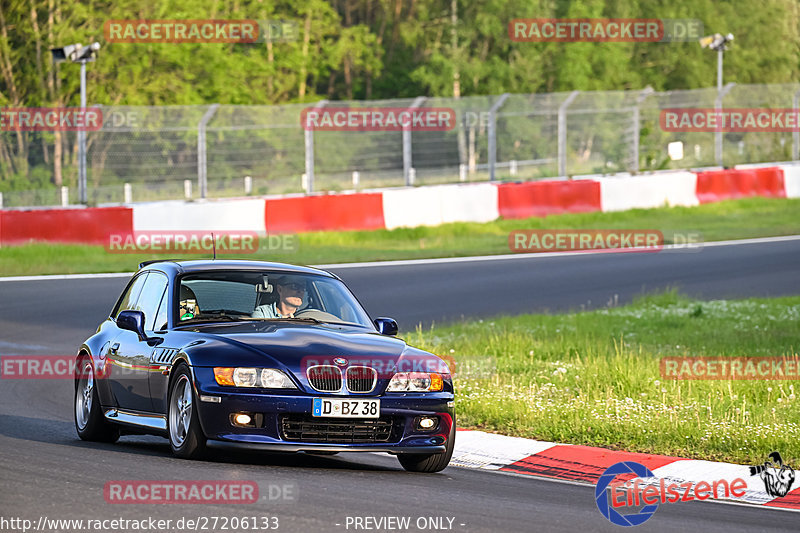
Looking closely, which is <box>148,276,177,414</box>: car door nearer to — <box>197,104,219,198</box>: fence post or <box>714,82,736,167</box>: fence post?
<box>197,104,219,198</box>: fence post

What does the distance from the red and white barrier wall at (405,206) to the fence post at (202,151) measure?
1734mm

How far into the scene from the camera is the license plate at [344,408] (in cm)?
834

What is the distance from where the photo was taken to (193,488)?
24.9ft

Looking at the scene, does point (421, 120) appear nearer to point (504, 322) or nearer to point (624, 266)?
point (624, 266)

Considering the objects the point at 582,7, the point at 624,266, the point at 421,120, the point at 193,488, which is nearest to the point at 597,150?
the point at 421,120

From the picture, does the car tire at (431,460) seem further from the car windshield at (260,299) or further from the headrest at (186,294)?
the headrest at (186,294)

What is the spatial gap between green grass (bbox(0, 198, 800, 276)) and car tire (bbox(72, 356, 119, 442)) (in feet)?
39.6

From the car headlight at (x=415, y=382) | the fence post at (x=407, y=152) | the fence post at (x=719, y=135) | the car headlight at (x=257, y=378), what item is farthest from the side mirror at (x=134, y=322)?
the fence post at (x=719, y=135)

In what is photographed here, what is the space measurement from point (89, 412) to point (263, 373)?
7.15ft

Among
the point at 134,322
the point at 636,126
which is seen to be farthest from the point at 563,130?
the point at 134,322

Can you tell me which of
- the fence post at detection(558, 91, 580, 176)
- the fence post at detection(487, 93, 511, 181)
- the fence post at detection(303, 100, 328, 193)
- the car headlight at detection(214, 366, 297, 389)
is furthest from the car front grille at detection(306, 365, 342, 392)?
the fence post at detection(558, 91, 580, 176)

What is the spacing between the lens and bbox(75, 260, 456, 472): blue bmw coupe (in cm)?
834

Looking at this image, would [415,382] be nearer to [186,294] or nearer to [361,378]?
[361,378]

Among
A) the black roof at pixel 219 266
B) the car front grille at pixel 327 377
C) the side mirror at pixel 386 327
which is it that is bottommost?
the car front grille at pixel 327 377
